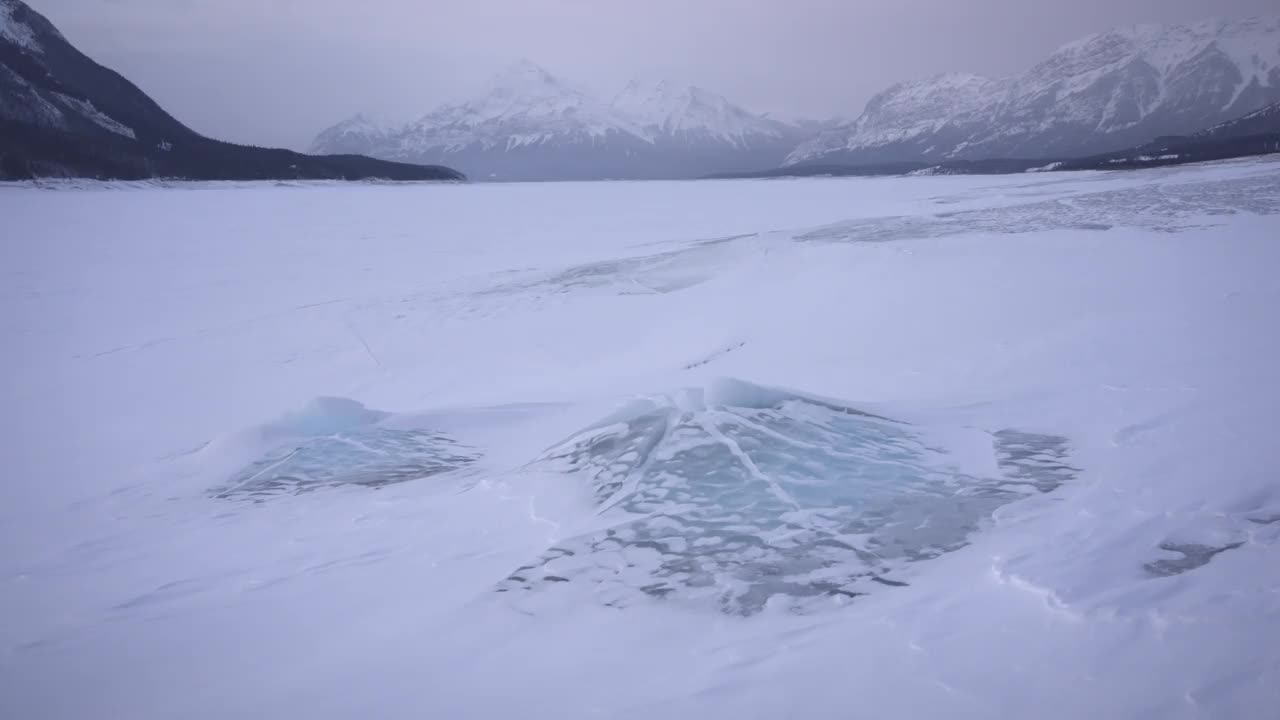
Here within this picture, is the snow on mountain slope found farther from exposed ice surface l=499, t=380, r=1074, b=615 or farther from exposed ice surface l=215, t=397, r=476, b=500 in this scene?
exposed ice surface l=499, t=380, r=1074, b=615

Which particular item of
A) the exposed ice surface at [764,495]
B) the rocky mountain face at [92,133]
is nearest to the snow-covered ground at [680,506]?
the exposed ice surface at [764,495]

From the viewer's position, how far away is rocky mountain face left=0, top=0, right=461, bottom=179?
163 feet

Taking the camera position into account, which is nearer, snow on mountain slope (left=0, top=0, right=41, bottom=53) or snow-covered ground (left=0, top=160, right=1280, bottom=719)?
snow-covered ground (left=0, top=160, right=1280, bottom=719)

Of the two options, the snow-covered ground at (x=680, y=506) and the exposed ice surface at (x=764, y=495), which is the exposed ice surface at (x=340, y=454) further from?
the exposed ice surface at (x=764, y=495)

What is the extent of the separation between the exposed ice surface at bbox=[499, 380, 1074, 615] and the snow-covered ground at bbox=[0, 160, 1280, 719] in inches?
0.9

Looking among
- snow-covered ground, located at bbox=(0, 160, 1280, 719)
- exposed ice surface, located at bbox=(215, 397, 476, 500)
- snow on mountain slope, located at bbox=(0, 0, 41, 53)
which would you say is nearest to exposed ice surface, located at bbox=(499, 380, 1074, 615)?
snow-covered ground, located at bbox=(0, 160, 1280, 719)

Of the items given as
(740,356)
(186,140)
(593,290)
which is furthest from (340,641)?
(186,140)

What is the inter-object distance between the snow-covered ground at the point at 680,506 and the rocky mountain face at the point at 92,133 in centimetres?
4876

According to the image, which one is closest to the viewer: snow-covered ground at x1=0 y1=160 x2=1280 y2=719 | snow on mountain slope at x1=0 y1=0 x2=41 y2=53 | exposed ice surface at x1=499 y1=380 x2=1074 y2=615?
snow-covered ground at x1=0 y1=160 x2=1280 y2=719

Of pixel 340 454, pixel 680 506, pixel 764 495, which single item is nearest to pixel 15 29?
pixel 340 454

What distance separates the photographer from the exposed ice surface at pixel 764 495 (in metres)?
3.37

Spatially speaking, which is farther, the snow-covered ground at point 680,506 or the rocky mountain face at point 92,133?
the rocky mountain face at point 92,133

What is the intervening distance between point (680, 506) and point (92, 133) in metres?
90.2

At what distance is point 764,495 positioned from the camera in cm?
405
